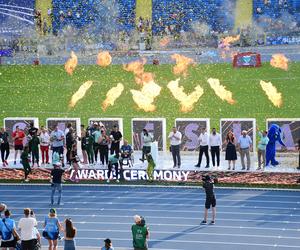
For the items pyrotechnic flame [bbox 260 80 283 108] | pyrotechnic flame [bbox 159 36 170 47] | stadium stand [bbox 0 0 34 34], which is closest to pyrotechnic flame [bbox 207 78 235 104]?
pyrotechnic flame [bbox 260 80 283 108]

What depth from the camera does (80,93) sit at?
139ft

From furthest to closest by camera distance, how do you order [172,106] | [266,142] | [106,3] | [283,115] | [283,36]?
1. [106,3]
2. [283,36]
3. [172,106]
4. [283,115]
5. [266,142]

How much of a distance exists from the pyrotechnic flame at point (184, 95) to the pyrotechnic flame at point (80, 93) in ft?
12.4

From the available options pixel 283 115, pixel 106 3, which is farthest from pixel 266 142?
pixel 106 3

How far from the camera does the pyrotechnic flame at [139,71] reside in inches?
1767

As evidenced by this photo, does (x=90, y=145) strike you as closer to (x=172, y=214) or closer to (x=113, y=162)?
(x=113, y=162)

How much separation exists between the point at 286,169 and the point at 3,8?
33.5m

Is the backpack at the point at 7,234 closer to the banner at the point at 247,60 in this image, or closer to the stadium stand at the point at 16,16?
the banner at the point at 247,60

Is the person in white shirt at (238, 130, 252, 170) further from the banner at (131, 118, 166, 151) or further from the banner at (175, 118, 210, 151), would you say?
the banner at (131, 118, 166, 151)

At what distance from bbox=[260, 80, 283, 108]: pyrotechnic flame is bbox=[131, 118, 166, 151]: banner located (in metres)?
8.51

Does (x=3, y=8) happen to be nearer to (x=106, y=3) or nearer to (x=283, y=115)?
(x=106, y=3)

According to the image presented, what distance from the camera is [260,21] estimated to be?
5466 centimetres

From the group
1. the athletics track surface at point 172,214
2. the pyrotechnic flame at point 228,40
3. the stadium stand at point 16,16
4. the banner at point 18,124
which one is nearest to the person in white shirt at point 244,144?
the athletics track surface at point 172,214

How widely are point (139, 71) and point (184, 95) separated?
574 cm
